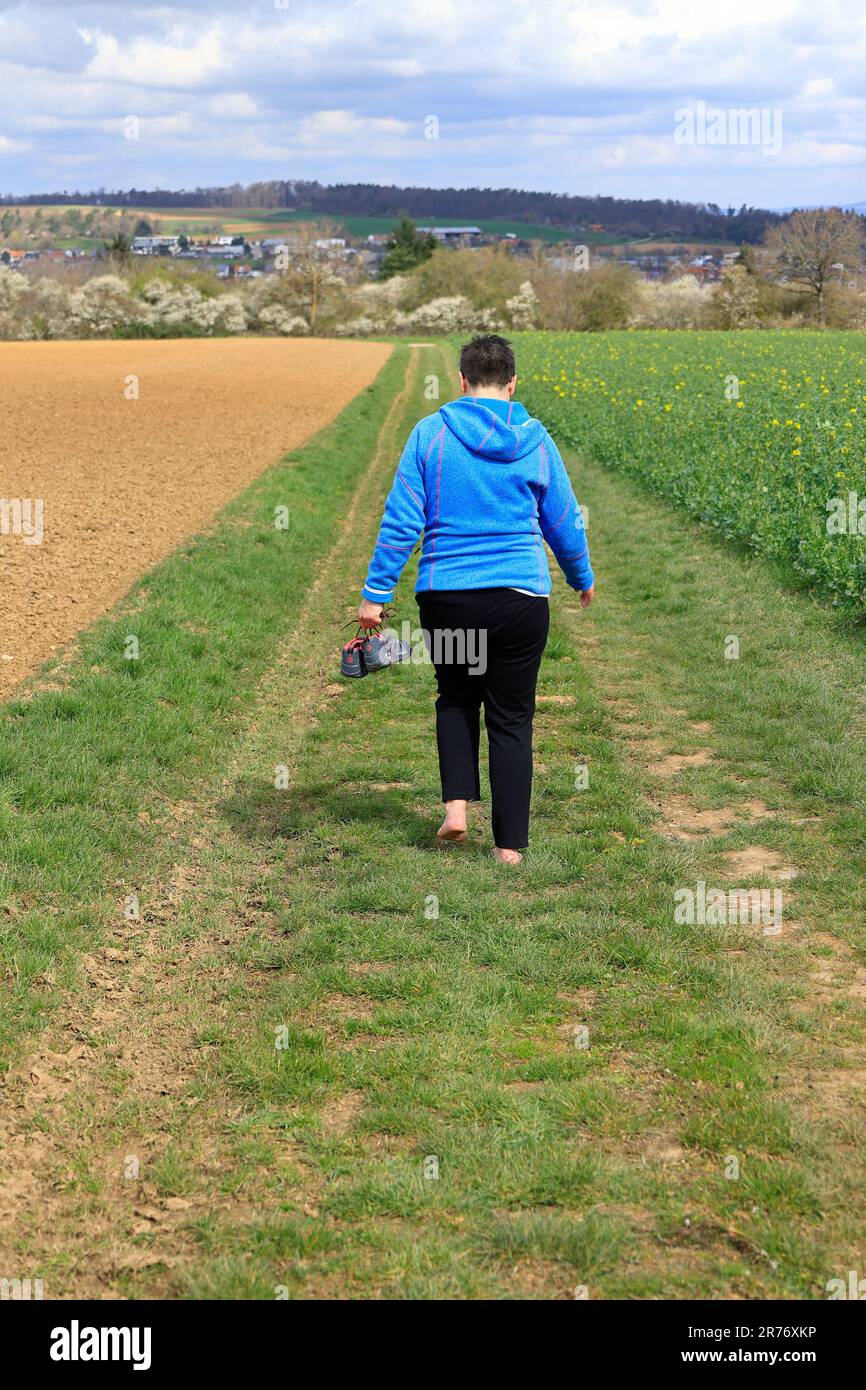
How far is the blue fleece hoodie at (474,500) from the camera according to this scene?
208 inches

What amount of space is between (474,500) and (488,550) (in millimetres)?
231

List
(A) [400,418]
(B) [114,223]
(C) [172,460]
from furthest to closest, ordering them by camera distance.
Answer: (B) [114,223], (A) [400,418], (C) [172,460]

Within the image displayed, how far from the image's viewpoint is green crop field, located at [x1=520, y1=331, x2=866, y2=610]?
11.5 metres

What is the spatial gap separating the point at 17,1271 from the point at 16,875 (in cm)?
233

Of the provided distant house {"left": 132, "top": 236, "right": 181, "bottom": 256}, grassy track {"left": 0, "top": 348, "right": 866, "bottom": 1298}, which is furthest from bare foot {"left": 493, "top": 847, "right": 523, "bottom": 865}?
distant house {"left": 132, "top": 236, "right": 181, "bottom": 256}

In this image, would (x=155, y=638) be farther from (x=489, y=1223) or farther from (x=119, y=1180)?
(x=489, y=1223)

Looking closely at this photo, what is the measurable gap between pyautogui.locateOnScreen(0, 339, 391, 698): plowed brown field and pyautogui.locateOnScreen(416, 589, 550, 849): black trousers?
11.6ft

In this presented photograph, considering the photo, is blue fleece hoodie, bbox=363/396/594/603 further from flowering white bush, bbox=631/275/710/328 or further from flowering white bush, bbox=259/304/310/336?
flowering white bush, bbox=259/304/310/336

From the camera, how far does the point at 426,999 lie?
14.8ft

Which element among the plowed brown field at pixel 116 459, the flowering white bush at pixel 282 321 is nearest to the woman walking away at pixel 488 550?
the plowed brown field at pixel 116 459

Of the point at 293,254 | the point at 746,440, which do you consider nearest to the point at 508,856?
the point at 746,440

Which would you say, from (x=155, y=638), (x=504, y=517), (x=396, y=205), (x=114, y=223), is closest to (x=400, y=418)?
(x=155, y=638)

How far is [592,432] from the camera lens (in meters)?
21.3
